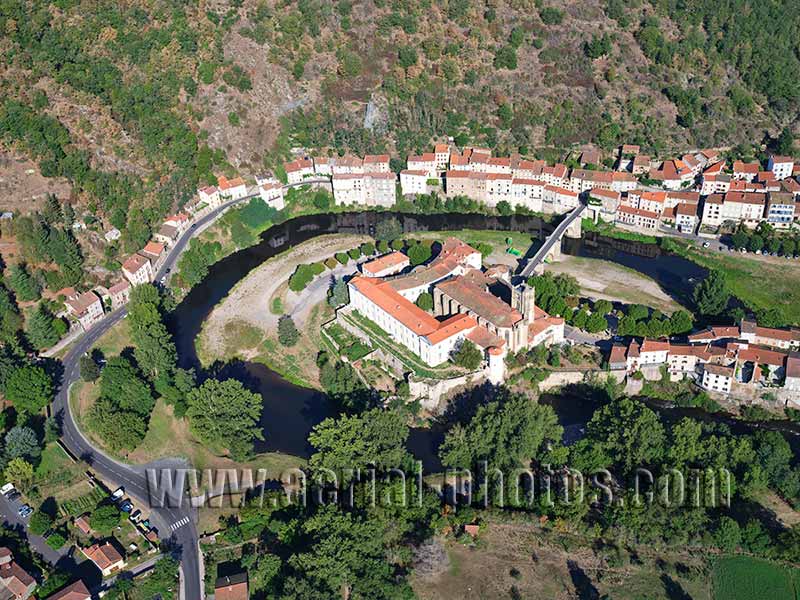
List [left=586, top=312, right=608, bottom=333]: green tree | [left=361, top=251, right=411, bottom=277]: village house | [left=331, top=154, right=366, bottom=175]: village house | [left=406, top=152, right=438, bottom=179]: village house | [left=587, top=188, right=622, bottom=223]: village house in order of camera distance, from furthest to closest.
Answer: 1. [left=406, top=152, right=438, bottom=179]: village house
2. [left=331, top=154, right=366, bottom=175]: village house
3. [left=587, top=188, right=622, bottom=223]: village house
4. [left=361, top=251, right=411, bottom=277]: village house
5. [left=586, top=312, right=608, bottom=333]: green tree

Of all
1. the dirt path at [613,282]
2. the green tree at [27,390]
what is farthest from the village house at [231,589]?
the dirt path at [613,282]

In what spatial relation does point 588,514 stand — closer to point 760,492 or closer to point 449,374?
point 760,492

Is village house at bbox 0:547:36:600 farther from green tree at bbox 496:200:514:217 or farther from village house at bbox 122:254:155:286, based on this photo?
green tree at bbox 496:200:514:217

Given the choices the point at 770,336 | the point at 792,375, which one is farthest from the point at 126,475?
the point at 770,336

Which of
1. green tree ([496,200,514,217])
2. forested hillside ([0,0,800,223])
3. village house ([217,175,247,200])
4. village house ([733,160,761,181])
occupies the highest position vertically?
forested hillside ([0,0,800,223])

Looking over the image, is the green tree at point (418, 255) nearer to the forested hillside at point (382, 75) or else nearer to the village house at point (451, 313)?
the village house at point (451, 313)

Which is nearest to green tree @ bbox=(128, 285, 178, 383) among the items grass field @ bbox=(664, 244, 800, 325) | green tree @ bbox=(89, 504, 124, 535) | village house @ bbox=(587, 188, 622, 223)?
green tree @ bbox=(89, 504, 124, 535)
